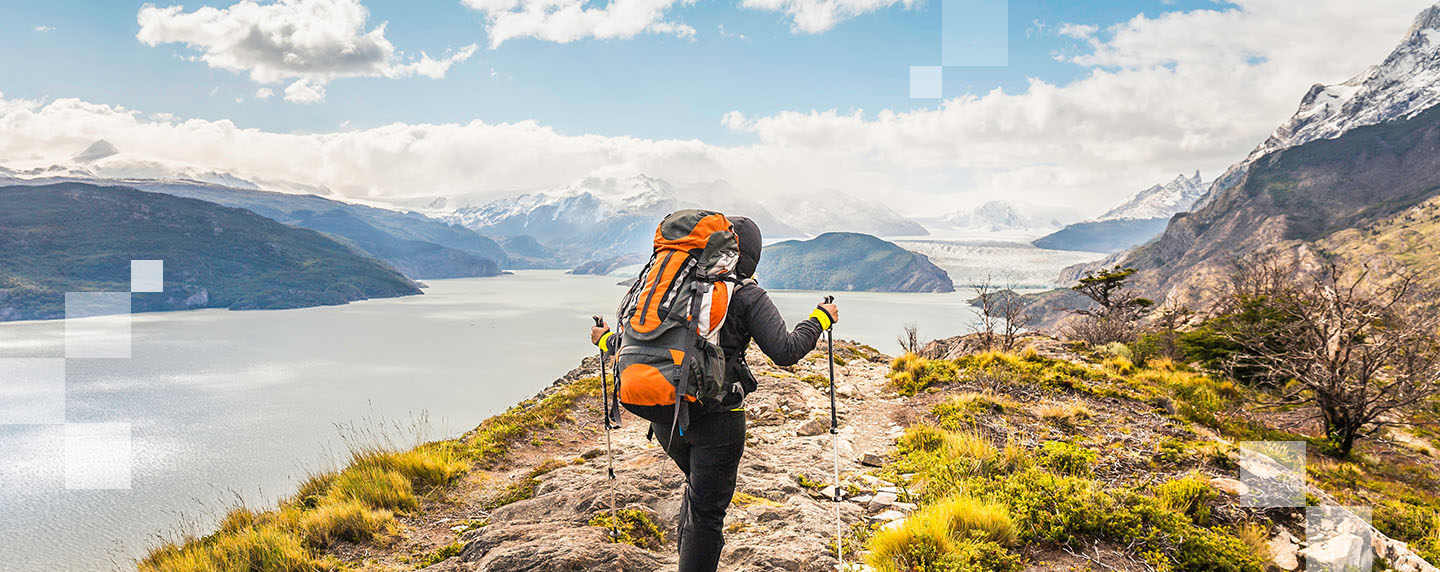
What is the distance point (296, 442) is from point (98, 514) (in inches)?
538

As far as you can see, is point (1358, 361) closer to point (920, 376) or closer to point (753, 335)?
point (920, 376)

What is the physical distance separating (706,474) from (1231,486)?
495 centimetres

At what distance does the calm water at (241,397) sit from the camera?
28495mm

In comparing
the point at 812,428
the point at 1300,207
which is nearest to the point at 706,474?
the point at 812,428

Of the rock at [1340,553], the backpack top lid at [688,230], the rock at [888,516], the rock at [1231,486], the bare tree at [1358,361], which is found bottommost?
the rock at [888,516]

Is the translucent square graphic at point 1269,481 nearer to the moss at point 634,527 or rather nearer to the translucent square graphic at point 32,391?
the moss at point 634,527

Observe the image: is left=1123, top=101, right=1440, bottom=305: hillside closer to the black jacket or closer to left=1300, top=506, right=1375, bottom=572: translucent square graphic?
left=1300, top=506, right=1375, bottom=572: translucent square graphic

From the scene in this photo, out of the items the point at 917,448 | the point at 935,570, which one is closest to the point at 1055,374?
the point at 917,448

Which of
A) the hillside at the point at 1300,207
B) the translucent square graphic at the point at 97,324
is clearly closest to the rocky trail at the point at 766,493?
the translucent square graphic at the point at 97,324

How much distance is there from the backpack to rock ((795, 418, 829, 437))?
644 centimetres

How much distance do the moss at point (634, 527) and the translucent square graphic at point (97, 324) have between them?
120 metres

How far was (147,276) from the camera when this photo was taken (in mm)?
183625

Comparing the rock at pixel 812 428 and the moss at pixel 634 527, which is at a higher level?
the moss at pixel 634 527

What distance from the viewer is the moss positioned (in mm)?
5149
